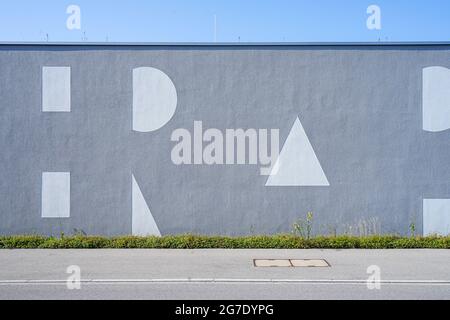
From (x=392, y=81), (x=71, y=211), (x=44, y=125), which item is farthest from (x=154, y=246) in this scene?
(x=392, y=81)

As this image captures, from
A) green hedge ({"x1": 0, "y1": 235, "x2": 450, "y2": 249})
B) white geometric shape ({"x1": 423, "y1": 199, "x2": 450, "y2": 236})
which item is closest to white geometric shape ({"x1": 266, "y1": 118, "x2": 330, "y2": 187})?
green hedge ({"x1": 0, "y1": 235, "x2": 450, "y2": 249})

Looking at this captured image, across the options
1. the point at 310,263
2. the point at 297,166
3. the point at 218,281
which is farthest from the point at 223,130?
the point at 218,281

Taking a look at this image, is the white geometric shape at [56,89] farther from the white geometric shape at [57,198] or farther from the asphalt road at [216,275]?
the asphalt road at [216,275]

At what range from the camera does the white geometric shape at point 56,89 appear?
Answer: 12.4 meters

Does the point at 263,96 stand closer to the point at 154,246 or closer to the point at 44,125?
the point at 154,246

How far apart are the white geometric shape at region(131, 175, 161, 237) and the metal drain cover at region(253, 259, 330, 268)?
3.55 m

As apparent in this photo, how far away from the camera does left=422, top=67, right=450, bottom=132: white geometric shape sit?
12367mm

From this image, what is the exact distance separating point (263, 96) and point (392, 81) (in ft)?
11.5

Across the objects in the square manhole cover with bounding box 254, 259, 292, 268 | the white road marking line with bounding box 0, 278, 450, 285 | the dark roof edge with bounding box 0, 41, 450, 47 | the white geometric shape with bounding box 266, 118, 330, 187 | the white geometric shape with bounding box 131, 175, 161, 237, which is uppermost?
the dark roof edge with bounding box 0, 41, 450, 47

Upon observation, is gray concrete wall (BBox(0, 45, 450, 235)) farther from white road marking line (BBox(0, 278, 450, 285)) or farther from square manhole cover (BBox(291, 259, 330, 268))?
white road marking line (BBox(0, 278, 450, 285))

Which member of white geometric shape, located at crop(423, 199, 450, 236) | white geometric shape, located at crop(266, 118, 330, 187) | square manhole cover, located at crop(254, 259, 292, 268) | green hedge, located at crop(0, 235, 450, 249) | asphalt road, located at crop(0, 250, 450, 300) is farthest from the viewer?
white geometric shape, located at crop(266, 118, 330, 187)

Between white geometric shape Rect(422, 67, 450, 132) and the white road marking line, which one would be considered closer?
the white road marking line

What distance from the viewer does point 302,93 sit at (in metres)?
12.4

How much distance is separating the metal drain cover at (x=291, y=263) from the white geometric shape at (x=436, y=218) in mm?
4131
